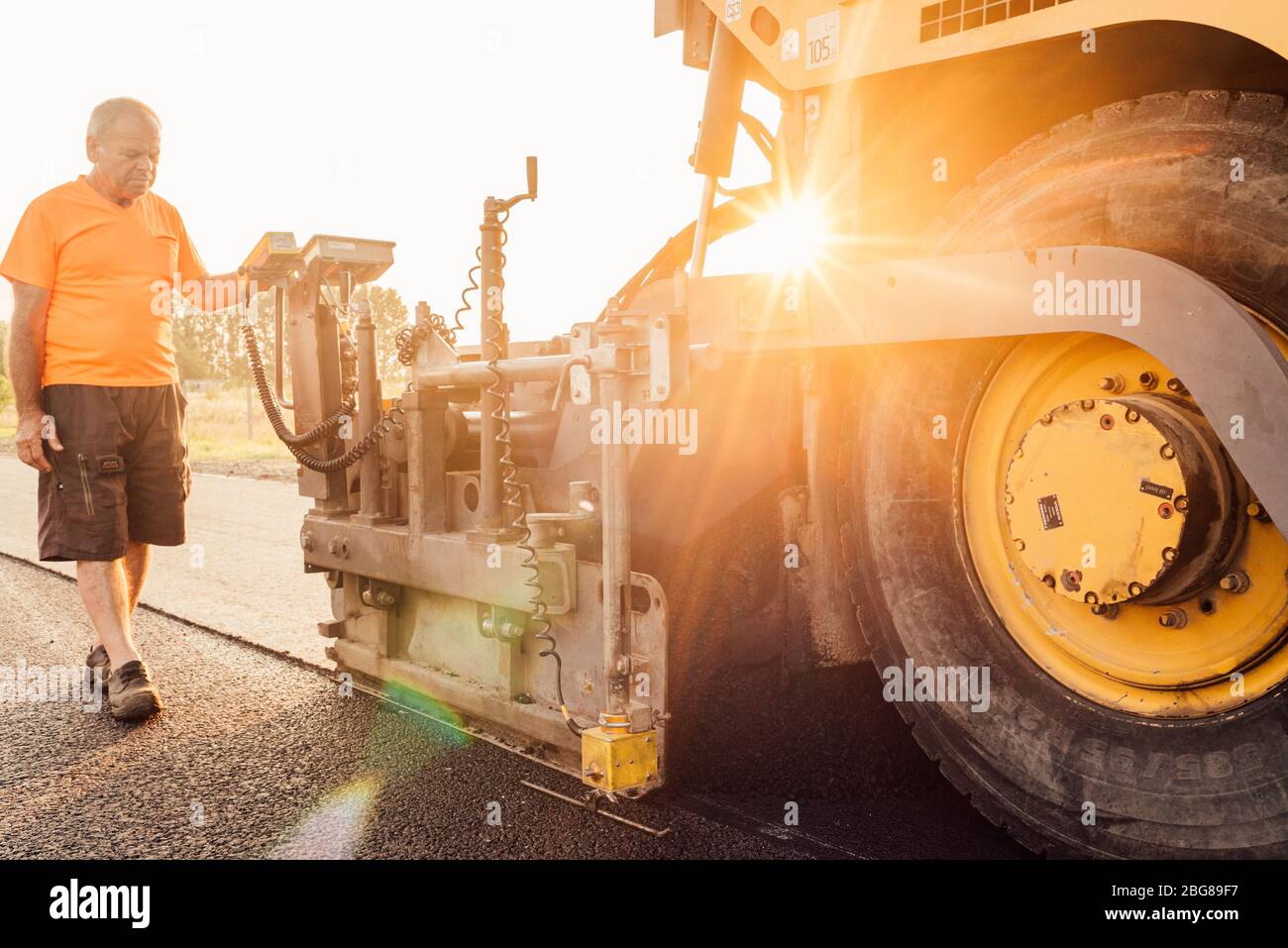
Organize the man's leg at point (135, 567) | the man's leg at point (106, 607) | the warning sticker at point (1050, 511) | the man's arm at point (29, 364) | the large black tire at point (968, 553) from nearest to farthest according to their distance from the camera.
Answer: the large black tire at point (968, 553)
the warning sticker at point (1050, 511)
the man's arm at point (29, 364)
the man's leg at point (106, 607)
the man's leg at point (135, 567)

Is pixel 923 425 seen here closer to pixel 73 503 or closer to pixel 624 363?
pixel 624 363

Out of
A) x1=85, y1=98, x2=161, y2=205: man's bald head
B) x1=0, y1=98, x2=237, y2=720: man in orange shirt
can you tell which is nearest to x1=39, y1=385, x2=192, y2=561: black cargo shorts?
x1=0, y1=98, x2=237, y2=720: man in orange shirt

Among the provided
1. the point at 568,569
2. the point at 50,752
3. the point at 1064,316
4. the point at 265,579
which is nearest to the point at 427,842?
the point at 568,569

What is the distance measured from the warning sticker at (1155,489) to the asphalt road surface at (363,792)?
0.97m

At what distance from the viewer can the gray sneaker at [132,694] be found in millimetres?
3742

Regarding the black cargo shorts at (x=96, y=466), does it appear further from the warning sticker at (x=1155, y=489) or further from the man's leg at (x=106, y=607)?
the warning sticker at (x=1155, y=489)

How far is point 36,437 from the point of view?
3859mm

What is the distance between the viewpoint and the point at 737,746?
3012 mm

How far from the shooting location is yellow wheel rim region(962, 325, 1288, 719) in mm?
1968

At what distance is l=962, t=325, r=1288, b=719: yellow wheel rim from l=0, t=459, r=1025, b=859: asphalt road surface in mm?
615

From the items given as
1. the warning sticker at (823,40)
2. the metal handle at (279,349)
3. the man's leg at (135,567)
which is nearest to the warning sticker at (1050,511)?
the warning sticker at (823,40)

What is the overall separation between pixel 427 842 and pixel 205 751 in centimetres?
112

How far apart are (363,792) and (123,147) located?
2530mm

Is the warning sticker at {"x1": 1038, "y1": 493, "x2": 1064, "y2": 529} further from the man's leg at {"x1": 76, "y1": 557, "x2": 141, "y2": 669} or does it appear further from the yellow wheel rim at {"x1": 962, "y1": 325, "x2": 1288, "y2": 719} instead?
the man's leg at {"x1": 76, "y1": 557, "x2": 141, "y2": 669}
